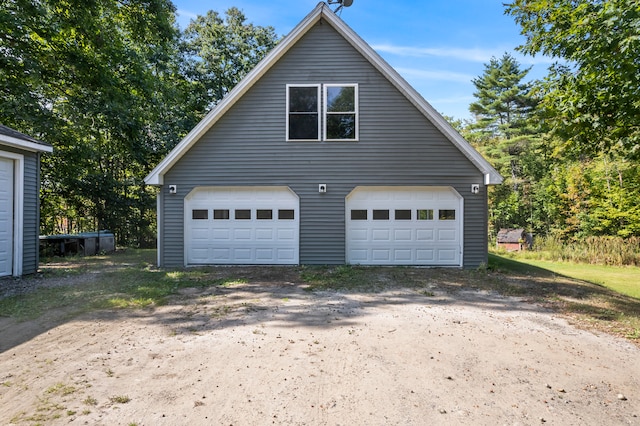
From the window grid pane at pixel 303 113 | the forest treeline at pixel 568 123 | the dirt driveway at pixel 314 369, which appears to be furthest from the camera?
the window grid pane at pixel 303 113

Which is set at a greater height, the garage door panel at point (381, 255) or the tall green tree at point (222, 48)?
the tall green tree at point (222, 48)

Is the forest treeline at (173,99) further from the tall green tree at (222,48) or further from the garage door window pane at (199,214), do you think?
the garage door window pane at (199,214)

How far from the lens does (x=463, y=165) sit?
10.6 meters

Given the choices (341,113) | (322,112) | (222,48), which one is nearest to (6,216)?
(322,112)

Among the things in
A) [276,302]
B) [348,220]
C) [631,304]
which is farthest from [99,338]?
[631,304]

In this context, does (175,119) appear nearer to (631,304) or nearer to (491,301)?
(491,301)

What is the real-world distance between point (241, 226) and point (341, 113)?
4.25 m

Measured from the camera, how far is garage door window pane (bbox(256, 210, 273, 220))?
432 inches

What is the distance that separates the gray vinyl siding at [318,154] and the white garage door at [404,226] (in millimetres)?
263

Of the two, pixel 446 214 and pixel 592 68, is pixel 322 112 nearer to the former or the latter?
pixel 446 214

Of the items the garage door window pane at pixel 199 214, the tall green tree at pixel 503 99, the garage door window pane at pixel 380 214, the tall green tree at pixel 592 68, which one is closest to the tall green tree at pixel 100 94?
the garage door window pane at pixel 199 214

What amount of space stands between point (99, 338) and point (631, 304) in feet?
28.2

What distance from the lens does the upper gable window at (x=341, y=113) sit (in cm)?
1081

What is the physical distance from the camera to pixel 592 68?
6.66m
